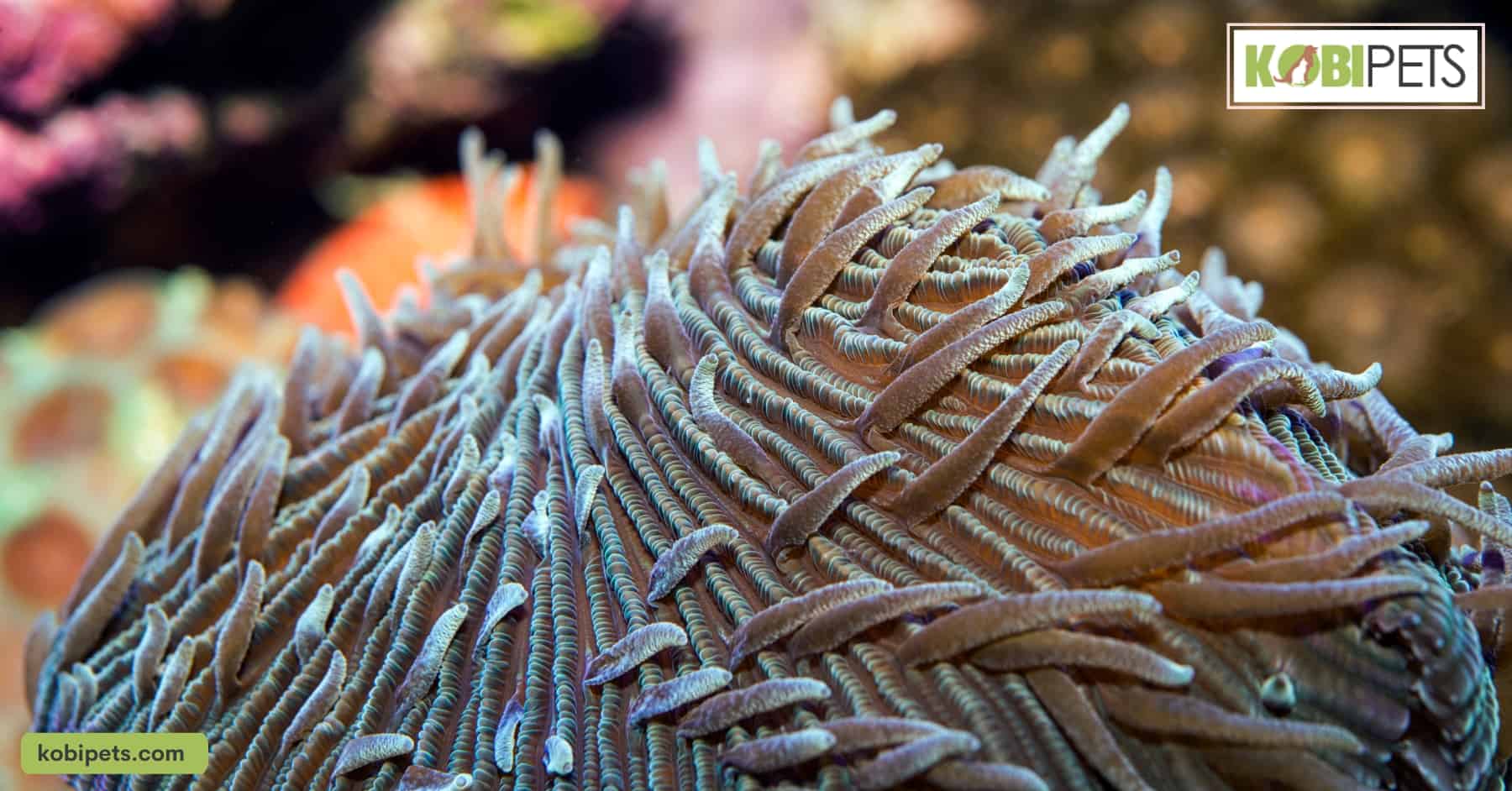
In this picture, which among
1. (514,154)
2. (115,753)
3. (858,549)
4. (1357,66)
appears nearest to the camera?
(858,549)

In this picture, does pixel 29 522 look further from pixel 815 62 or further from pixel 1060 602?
pixel 815 62

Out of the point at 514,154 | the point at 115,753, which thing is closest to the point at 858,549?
the point at 115,753

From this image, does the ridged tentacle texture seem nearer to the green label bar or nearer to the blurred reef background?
the green label bar

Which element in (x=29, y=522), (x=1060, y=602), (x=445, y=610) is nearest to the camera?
(x=1060, y=602)

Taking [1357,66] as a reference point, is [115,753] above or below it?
below

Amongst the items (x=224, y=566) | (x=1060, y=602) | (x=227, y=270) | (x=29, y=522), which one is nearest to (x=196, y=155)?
(x=227, y=270)

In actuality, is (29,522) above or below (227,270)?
below

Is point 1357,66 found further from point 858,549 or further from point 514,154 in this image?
point 514,154
